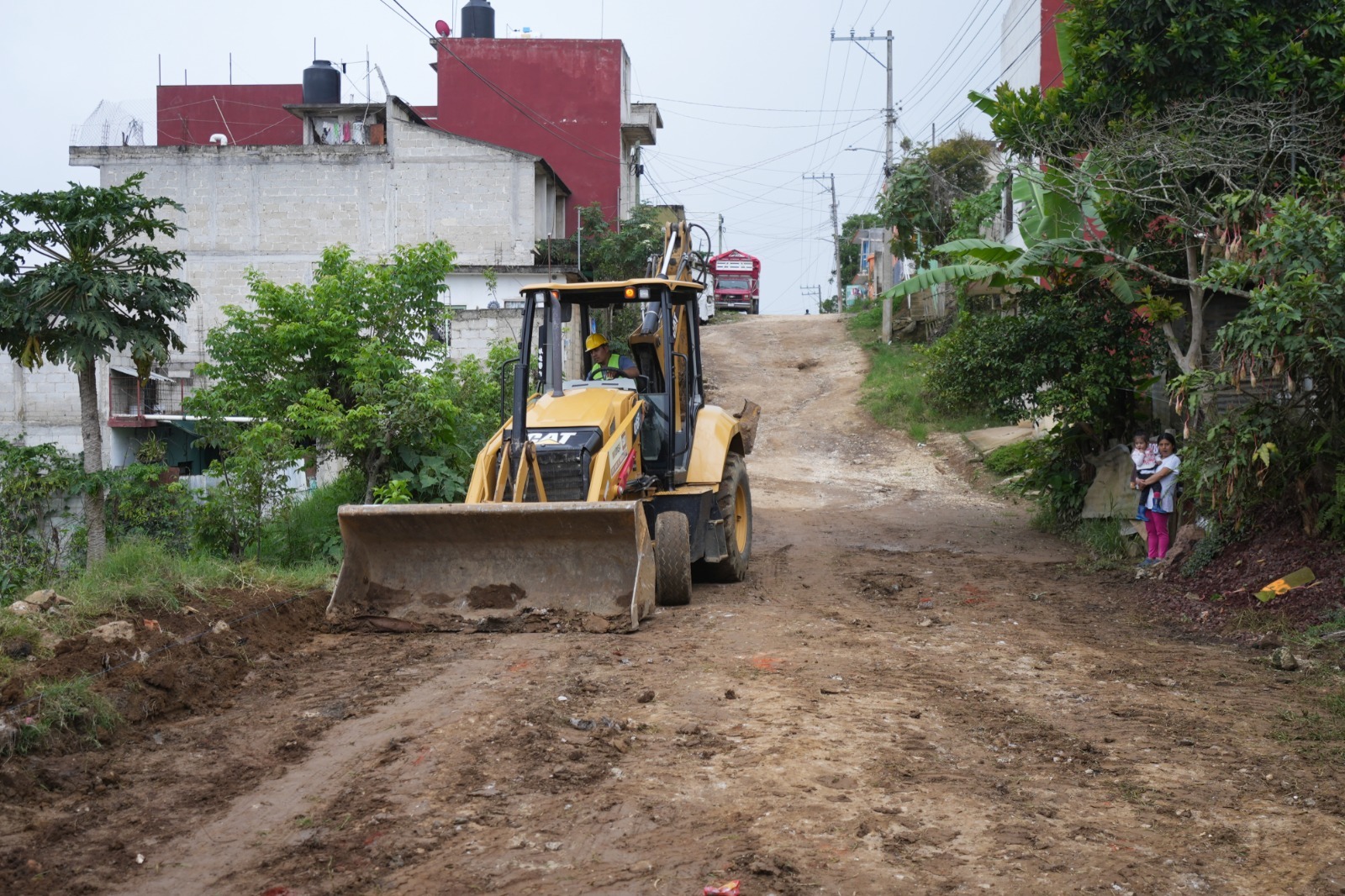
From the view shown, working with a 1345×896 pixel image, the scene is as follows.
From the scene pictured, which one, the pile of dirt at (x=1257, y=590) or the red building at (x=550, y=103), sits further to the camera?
the red building at (x=550, y=103)

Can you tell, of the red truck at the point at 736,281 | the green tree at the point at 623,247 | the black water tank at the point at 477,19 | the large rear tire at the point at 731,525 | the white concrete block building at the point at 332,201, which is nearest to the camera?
the large rear tire at the point at 731,525

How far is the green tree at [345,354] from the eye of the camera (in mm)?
13000

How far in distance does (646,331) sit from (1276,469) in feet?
18.5

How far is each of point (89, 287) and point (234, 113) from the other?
111 ft

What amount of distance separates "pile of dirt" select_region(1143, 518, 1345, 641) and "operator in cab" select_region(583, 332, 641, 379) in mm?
5224

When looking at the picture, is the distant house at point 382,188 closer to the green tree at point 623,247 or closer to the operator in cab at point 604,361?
the green tree at point 623,247

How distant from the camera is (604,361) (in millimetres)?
10898

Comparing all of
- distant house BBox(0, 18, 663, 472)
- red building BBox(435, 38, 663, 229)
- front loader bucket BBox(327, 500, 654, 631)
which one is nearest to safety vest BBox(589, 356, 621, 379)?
front loader bucket BBox(327, 500, 654, 631)

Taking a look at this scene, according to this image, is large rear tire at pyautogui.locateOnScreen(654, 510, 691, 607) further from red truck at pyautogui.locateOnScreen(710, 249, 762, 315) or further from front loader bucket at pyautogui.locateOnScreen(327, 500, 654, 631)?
red truck at pyautogui.locateOnScreen(710, 249, 762, 315)

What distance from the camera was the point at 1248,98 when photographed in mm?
11516

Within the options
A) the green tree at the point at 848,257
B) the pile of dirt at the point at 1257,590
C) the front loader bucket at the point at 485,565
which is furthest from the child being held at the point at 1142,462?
the green tree at the point at 848,257

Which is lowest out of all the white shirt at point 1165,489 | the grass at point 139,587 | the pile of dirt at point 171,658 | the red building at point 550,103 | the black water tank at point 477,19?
the pile of dirt at point 171,658

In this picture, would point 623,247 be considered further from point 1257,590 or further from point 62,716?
point 62,716

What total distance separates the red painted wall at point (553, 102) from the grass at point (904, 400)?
11656mm
